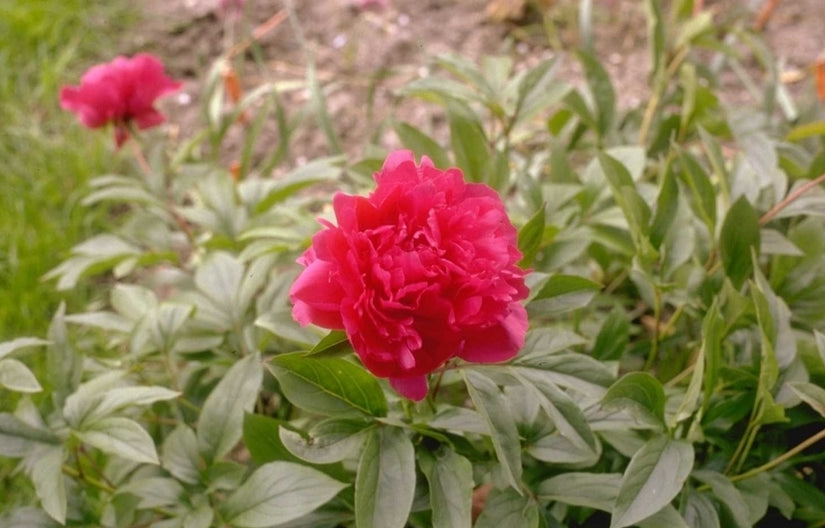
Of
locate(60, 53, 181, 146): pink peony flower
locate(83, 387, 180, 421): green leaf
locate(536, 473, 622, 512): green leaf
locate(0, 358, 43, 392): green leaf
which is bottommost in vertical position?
locate(536, 473, 622, 512): green leaf

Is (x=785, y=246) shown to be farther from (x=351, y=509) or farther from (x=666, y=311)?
(x=351, y=509)

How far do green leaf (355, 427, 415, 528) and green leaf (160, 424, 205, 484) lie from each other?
25 centimetres

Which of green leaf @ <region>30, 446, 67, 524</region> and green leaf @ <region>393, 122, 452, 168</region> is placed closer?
green leaf @ <region>30, 446, 67, 524</region>

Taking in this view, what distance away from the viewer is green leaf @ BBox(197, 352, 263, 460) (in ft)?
2.97

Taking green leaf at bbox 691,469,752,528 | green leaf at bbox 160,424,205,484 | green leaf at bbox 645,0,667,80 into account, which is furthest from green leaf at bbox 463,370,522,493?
green leaf at bbox 645,0,667,80

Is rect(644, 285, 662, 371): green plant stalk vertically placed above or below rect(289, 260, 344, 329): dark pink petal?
below

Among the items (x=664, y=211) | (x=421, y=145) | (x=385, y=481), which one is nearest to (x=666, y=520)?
(x=385, y=481)

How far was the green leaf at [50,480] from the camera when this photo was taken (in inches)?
31.2

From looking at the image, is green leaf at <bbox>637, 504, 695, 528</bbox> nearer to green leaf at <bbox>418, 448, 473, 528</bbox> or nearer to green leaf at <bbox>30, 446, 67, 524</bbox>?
green leaf at <bbox>418, 448, 473, 528</bbox>

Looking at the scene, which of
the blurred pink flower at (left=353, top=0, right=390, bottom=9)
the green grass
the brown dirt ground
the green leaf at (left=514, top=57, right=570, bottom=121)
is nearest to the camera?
the green leaf at (left=514, top=57, right=570, bottom=121)

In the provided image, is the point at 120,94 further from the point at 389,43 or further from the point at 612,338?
the point at 389,43

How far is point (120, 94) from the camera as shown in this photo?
4.12ft

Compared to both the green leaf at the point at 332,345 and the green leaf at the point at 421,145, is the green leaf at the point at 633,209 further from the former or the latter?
the green leaf at the point at 332,345

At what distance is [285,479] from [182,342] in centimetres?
32
